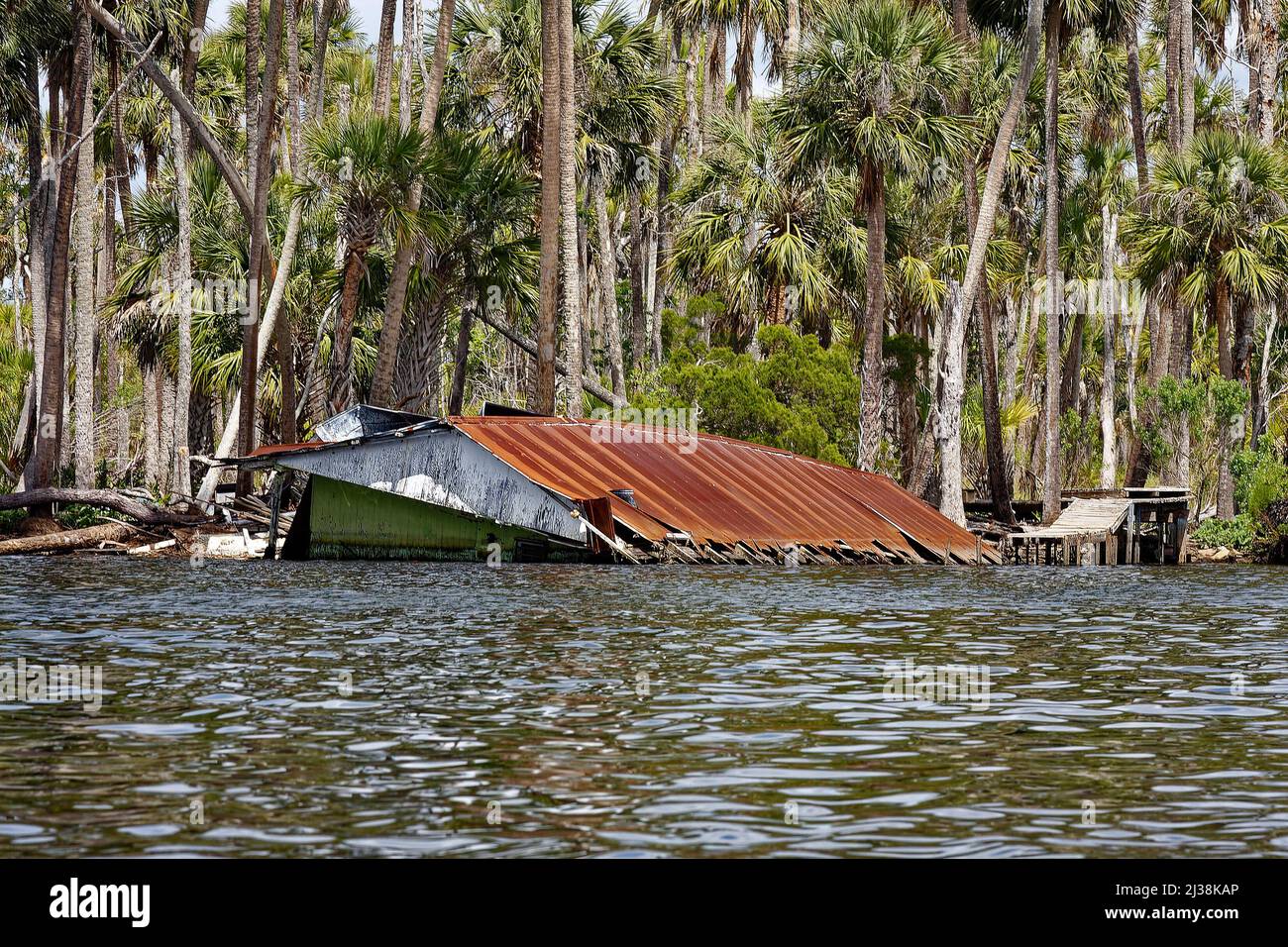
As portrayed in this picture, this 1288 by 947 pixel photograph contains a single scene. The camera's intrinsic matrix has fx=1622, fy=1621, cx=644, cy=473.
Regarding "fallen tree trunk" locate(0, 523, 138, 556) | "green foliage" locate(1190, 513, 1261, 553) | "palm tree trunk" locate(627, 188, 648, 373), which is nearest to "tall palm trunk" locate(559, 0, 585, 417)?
"fallen tree trunk" locate(0, 523, 138, 556)

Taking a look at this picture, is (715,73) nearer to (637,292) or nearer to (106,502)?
(637,292)

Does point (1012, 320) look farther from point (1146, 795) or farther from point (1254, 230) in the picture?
point (1146, 795)

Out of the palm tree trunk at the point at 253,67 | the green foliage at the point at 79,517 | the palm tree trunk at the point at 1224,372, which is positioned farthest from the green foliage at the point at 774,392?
the green foliage at the point at 79,517

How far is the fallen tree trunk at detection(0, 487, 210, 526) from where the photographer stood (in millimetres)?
32750

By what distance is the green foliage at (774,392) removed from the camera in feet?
138

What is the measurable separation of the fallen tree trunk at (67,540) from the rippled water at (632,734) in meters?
13.1

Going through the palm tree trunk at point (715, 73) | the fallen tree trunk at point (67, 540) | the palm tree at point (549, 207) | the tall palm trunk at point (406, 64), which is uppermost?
the palm tree trunk at point (715, 73)

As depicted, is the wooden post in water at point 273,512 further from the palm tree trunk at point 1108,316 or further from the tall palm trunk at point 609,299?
the palm tree trunk at point 1108,316

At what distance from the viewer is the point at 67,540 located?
32156 mm

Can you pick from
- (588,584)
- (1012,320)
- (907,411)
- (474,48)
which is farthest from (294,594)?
(1012,320)

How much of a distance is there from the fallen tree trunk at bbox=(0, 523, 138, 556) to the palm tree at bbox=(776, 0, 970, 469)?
19174 millimetres

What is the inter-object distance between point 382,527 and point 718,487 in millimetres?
6797


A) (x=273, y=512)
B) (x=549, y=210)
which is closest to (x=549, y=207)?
(x=549, y=210)

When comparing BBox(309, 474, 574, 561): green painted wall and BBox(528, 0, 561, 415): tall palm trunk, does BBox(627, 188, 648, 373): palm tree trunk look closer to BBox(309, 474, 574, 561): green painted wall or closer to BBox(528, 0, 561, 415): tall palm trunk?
BBox(528, 0, 561, 415): tall palm trunk
